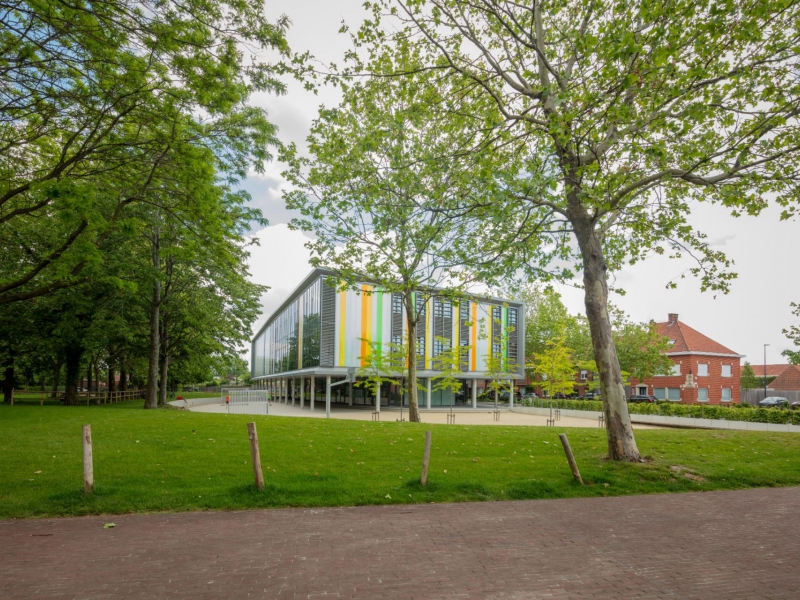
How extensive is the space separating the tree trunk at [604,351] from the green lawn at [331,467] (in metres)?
0.64

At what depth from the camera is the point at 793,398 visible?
54.2 m

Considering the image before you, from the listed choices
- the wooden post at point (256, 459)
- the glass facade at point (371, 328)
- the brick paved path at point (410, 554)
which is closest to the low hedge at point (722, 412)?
the glass facade at point (371, 328)

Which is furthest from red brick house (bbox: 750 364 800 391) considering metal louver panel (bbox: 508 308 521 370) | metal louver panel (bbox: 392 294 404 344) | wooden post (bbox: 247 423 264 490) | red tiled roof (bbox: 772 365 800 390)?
wooden post (bbox: 247 423 264 490)

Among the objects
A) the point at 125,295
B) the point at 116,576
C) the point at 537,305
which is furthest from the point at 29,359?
the point at 537,305

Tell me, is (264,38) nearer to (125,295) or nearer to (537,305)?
(125,295)

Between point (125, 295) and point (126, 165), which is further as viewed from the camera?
point (125, 295)

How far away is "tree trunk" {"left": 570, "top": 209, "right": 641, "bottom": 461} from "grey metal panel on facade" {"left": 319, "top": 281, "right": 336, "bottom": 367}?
26.6 meters

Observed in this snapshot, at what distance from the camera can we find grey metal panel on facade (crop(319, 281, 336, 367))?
121 ft

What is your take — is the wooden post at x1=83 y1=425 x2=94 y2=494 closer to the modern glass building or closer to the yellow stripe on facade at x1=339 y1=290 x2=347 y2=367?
the modern glass building

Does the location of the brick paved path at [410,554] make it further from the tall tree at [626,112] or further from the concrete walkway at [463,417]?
the concrete walkway at [463,417]

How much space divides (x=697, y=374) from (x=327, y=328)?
40.5 meters

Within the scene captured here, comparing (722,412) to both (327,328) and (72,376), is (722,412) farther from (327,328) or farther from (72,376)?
(72,376)

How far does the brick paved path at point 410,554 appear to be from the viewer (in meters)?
4.82

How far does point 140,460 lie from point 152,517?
3801 mm
